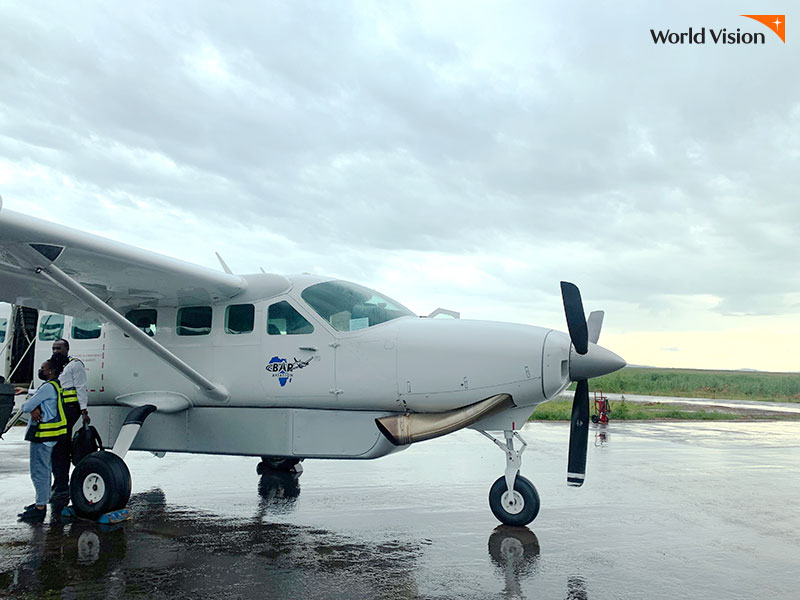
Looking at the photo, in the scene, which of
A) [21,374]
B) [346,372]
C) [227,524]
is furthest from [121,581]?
[21,374]

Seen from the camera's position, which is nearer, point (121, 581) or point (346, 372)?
point (121, 581)

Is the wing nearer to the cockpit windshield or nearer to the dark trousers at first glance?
the cockpit windshield

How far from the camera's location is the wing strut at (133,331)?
647 cm

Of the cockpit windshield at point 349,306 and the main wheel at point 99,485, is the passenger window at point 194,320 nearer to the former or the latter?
the cockpit windshield at point 349,306

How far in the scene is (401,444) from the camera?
23.1 feet

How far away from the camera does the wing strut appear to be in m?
6.47

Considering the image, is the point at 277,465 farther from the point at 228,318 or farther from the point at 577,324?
the point at 577,324

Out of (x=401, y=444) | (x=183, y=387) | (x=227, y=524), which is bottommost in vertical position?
(x=227, y=524)

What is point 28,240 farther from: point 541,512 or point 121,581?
point 541,512

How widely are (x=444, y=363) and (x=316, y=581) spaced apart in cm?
250

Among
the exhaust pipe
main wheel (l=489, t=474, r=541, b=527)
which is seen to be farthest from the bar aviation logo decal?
main wheel (l=489, t=474, r=541, b=527)

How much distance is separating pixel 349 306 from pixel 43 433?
3600 mm

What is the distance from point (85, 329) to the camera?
8.65m

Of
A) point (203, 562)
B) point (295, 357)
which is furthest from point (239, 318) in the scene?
point (203, 562)
